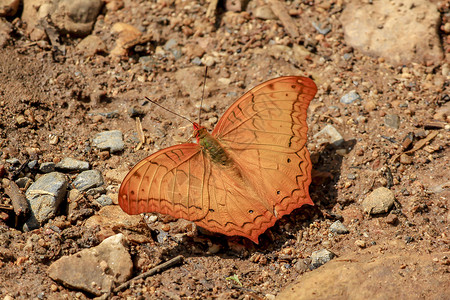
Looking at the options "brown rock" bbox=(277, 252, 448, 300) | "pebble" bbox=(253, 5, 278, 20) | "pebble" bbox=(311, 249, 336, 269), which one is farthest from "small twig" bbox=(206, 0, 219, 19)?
"brown rock" bbox=(277, 252, 448, 300)

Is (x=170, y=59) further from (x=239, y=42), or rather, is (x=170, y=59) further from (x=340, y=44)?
(x=340, y=44)

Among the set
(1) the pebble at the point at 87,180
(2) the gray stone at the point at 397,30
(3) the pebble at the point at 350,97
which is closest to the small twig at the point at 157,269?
(1) the pebble at the point at 87,180

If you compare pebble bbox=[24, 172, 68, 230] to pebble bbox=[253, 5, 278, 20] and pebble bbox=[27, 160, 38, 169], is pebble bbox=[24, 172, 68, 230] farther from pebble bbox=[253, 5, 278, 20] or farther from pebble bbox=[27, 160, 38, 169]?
pebble bbox=[253, 5, 278, 20]

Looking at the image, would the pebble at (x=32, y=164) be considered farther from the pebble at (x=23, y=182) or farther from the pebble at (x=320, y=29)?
the pebble at (x=320, y=29)

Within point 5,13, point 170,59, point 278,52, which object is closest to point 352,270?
point 278,52

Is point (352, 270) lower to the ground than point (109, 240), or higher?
lower
